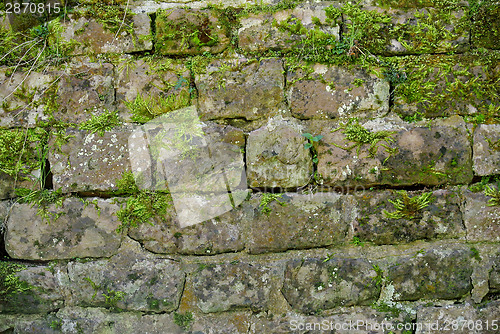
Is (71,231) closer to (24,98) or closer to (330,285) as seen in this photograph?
(24,98)

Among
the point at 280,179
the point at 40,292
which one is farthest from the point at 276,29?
the point at 40,292

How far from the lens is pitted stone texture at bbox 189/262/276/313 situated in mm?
1042

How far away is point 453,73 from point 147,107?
1.04 m

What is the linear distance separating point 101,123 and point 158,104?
0.68 feet

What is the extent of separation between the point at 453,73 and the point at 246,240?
0.90 meters

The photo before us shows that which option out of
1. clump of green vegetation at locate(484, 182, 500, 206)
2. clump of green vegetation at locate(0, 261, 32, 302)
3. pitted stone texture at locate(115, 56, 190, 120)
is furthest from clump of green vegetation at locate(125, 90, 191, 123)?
clump of green vegetation at locate(484, 182, 500, 206)

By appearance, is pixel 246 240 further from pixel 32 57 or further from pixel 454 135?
pixel 32 57

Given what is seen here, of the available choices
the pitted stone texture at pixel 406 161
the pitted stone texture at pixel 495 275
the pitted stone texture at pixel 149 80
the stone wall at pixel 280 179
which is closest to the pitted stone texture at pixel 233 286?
the stone wall at pixel 280 179

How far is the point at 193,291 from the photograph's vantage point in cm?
106

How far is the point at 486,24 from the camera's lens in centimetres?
104

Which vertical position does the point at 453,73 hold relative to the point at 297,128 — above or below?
above

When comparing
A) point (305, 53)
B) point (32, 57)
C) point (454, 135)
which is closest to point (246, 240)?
point (305, 53)

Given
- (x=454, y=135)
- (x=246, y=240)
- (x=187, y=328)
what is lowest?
(x=187, y=328)

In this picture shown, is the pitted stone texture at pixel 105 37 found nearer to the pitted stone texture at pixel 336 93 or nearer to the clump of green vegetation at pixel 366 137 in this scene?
the pitted stone texture at pixel 336 93
